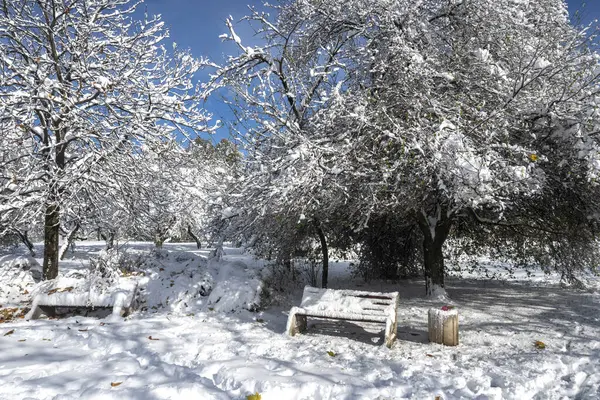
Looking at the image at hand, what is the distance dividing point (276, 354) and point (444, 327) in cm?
229

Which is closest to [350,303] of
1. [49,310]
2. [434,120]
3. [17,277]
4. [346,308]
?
[346,308]

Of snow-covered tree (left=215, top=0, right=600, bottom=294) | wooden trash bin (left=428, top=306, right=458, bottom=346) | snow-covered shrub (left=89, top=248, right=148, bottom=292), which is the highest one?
snow-covered tree (left=215, top=0, right=600, bottom=294)

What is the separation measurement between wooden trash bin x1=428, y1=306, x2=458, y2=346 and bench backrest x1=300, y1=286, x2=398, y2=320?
0.56 metres

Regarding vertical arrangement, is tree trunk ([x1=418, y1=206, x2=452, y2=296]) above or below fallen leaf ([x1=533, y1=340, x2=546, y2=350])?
above

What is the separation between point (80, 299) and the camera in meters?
6.92

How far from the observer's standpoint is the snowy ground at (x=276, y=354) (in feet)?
12.8

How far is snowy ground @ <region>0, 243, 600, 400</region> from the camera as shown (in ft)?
12.8

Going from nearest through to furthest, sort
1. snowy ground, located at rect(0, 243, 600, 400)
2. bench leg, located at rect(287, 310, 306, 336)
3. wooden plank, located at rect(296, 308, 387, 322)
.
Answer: snowy ground, located at rect(0, 243, 600, 400), wooden plank, located at rect(296, 308, 387, 322), bench leg, located at rect(287, 310, 306, 336)

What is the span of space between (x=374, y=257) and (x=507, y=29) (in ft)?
19.8

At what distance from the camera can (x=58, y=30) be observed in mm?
8016

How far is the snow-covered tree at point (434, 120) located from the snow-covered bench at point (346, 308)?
3.64 ft

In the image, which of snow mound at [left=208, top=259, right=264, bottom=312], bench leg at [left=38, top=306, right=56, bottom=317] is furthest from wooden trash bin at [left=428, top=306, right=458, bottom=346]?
bench leg at [left=38, top=306, right=56, bottom=317]

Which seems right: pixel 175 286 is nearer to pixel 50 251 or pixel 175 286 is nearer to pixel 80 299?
pixel 80 299

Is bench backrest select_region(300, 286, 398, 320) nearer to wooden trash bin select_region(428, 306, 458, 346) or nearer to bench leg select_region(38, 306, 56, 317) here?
wooden trash bin select_region(428, 306, 458, 346)
